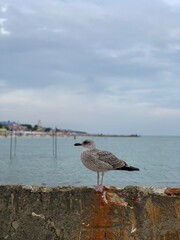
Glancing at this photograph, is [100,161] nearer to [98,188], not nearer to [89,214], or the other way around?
[98,188]

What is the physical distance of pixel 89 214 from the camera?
4.62 metres

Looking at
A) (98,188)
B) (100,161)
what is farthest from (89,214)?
(100,161)

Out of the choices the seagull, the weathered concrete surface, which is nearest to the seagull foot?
the weathered concrete surface

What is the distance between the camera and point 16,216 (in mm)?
4676

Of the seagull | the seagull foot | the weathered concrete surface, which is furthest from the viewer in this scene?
the seagull

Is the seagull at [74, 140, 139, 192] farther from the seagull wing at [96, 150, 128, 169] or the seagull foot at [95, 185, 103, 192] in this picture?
the seagull foot at [95, 185, 103, 192]

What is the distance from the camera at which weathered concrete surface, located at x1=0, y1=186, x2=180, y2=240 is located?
181 inches

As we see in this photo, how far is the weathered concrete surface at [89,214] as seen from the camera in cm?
459

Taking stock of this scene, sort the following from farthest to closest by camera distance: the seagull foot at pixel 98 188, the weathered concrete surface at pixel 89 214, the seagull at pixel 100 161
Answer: the seagull at pixel 100 161 → the seagull foot at pixel 98 188 → the weathered concrete surface at pixel 89 214

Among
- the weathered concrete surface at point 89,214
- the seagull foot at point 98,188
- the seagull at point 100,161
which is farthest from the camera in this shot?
the seagull at point 100,161

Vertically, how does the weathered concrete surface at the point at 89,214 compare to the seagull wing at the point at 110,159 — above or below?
below

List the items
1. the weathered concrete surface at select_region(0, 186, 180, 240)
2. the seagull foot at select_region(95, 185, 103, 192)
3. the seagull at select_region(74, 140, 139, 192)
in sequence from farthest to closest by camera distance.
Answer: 1. the seagull at select_region(74, 140, 139, 192)
2. the seagull foot at select_region(95, 185, 103, 192)
3. the weathered concrete surface at select_region(0, 186, 180, 240)

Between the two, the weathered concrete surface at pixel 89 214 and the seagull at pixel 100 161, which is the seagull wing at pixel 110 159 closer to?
the seagull at pixel 100 161

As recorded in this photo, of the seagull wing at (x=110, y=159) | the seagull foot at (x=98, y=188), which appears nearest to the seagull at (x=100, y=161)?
the seagull wing at (x=110, y=159)
